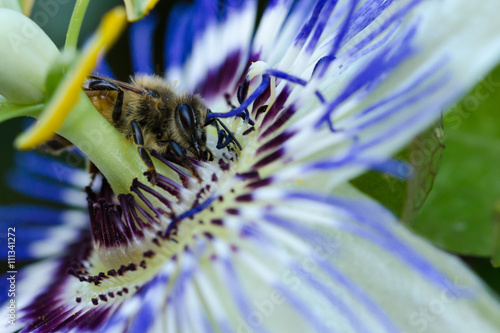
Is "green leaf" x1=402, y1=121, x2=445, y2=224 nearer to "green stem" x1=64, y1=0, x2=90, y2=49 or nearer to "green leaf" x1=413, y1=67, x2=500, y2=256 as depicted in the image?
"green leaf" x1=413, y1=67, x2=500, y2=256

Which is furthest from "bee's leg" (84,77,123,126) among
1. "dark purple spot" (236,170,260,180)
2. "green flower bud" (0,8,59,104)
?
"dark purple spot" (236,170,260,180)

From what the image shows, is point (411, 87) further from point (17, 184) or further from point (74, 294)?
point (17, 184)

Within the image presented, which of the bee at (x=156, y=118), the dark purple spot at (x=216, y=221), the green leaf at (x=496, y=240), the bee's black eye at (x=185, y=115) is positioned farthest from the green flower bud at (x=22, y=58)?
the green leaf at (x=496, y=240)

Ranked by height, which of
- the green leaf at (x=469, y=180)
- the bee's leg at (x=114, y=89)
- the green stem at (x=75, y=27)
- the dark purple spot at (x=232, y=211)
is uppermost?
the green stem at (x=75, y=27)

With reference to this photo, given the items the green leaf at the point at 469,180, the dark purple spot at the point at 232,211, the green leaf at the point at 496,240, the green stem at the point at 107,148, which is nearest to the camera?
the green leaf at the point at 496,240

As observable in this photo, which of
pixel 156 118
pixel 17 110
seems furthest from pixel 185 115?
pixel 17 110

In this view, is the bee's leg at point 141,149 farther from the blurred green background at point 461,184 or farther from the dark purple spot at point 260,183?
the blurred green background at point 461,184
